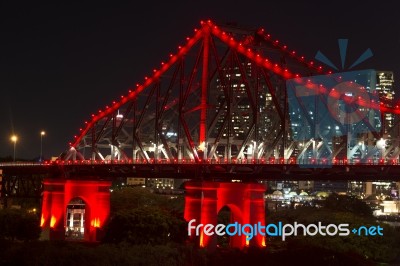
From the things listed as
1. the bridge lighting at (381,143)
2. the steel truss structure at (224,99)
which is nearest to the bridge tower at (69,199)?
the steel truss structure at (224,99)

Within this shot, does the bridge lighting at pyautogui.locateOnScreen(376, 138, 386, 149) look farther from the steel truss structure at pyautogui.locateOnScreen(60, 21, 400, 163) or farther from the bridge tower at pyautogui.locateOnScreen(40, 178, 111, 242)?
the bridge tower at pyautogui.locateOnScreen(40, 178, 111, 242)

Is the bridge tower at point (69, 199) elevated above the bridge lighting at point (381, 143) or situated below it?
below

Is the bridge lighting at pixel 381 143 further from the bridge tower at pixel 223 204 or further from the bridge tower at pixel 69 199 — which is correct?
the bridge tower at pixel 69 199

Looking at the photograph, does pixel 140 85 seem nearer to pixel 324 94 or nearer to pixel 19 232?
pixel 19 232

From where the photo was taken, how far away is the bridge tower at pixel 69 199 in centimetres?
8912

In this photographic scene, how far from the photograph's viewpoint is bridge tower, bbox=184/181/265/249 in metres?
69.6

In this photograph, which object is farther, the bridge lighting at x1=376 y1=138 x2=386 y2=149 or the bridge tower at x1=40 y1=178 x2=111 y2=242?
the bridge tower at x1=40 y1=178 x2=111 y2=242

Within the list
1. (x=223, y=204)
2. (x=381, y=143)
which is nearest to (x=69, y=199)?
(x=223, y=204)

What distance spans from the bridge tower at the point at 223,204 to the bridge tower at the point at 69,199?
2262cm

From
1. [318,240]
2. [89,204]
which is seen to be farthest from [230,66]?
[89,204]

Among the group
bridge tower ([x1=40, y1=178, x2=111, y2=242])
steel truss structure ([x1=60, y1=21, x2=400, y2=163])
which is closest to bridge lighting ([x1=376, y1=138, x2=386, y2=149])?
steel truss structure ([x1=60, y1=21, x2=400, y2=163])

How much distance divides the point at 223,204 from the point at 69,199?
27.4 meters

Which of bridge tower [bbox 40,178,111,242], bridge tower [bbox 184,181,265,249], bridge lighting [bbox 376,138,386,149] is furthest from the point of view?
bridge tower [bbox 40,178,111,242]

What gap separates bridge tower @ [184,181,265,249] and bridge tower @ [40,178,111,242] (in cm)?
2262
